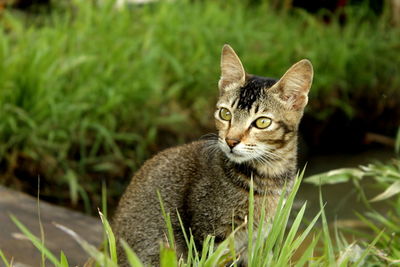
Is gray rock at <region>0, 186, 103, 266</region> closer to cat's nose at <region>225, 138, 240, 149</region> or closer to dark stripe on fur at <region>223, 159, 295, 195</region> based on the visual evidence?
dark stripe on fur at <region>223, 159, 295, 195</region>

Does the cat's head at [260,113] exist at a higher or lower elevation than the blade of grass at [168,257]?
higher

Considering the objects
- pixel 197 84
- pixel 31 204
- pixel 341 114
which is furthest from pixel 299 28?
pixel 31 204

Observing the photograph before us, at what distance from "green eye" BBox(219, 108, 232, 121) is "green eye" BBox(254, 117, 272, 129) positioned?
139 millimetres

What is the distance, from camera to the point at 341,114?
734cm

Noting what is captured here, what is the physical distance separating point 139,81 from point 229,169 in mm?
2570

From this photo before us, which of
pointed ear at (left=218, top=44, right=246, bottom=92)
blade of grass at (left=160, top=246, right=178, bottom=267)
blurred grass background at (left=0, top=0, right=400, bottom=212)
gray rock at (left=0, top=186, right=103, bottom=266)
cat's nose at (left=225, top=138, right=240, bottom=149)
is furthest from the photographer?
blurred grass background at (left=0, top=0, right=400, bottom=212)

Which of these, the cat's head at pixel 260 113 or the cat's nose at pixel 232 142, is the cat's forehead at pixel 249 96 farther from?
the cat's nose at pixel 232 142

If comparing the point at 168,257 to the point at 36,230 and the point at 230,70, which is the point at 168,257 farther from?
the point at 36,230

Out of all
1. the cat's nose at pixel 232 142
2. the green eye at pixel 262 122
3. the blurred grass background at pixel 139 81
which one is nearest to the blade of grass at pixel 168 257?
the cat's nose at pixel 232 142

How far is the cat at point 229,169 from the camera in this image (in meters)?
3.38

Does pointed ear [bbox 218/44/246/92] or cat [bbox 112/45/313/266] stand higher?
pointed ear [bbox 218/44/246/92]

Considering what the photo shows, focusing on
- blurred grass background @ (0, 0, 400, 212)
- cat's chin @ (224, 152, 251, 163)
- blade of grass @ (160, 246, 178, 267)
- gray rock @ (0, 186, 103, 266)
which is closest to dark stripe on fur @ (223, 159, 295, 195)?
cat's chin @ (224, 152, 251, 163)

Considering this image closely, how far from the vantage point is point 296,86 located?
11.3 feet

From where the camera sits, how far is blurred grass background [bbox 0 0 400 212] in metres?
5.34
